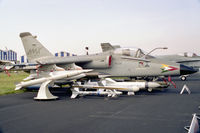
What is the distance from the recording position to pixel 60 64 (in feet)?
36.4

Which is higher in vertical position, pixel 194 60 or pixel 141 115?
pixel 194 60

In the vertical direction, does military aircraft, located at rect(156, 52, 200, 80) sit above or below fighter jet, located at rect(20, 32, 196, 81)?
above

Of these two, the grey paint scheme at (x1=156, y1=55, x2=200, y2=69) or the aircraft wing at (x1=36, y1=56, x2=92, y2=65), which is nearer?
the aircraft wing at (x1=36, y1=56, x2=92, y2=65)

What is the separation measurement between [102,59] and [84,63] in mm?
1120

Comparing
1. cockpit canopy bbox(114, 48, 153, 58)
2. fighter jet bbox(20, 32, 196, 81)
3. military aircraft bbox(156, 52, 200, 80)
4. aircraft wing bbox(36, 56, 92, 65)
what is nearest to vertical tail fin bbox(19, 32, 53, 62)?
fighter jet bbox(20, 32, 196, 81)

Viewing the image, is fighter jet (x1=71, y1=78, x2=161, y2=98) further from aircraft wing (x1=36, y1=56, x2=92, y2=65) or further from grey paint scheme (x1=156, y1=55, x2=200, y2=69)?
grey paint scheme (x1=156, y1=55, x2=200, y2=69)

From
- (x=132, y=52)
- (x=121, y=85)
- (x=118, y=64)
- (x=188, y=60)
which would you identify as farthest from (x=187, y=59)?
(x=121, y=85)

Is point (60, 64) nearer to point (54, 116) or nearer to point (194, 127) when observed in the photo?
point (54, 116)

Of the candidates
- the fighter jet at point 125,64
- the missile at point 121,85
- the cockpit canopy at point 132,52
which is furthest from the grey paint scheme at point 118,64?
the missile at point 121,85

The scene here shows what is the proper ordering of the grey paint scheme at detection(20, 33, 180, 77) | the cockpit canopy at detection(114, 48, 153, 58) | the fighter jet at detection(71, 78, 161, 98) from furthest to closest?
the cockpit canopy at detection(114, 48, 153, 58), the grey paint scheme at detection(20, 33, 180, 77), the fighter jet at detection(71, 78, 161, 98)

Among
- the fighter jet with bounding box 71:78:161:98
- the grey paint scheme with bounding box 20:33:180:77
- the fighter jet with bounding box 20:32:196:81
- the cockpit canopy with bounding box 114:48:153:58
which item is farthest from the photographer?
the cockpit canopy with bounding box 114:48:153:58

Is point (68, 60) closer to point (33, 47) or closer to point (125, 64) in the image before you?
point (125, 64)

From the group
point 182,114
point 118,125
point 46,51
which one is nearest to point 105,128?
point 118,125

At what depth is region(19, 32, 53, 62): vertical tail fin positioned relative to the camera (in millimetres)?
13789
